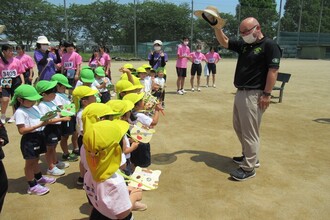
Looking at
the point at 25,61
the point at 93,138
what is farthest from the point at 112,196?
the point at 25,61

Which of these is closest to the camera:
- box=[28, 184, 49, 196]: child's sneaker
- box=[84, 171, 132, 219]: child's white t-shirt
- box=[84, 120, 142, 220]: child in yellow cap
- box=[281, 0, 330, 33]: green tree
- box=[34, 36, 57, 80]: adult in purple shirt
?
box=[84, 120, 142, 220]: child in yellow cap

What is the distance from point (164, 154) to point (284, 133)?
9.41ft

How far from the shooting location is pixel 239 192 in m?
3.93

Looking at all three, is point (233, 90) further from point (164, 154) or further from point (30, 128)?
point (30, 128)

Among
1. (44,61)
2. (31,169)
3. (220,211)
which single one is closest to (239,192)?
(220,211)

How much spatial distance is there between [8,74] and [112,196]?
6.11 meters

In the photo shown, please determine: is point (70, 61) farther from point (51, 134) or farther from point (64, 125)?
point (51, 134)

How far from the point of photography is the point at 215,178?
14.3 feet

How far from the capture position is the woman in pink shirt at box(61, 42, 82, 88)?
8.36 metres

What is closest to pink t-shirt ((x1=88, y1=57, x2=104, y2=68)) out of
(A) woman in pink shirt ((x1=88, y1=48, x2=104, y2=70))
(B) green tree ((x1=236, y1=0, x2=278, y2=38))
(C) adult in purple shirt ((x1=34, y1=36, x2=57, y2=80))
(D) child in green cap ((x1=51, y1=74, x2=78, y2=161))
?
(A) woman in pink shirt ((x1=88, y1=48, x2=104, y2=70))

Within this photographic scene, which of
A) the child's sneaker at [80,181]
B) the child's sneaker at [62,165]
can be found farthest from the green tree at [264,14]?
the child's sneaker at [80,181]

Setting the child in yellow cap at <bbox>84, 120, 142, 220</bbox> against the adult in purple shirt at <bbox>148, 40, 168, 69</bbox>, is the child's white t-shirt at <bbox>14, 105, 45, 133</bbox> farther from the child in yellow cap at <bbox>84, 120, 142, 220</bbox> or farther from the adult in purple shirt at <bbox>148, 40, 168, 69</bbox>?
the adult in purple shirt at <bbox>148, 40, 168, 69</bbox>

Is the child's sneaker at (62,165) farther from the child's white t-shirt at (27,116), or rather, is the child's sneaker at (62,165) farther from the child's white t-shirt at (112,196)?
the child's white t-shirt at (112,196)

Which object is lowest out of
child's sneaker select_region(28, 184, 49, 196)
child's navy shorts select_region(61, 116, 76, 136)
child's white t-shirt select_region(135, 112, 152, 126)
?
child's sneaker select_region(28, 184, 49, 196)
